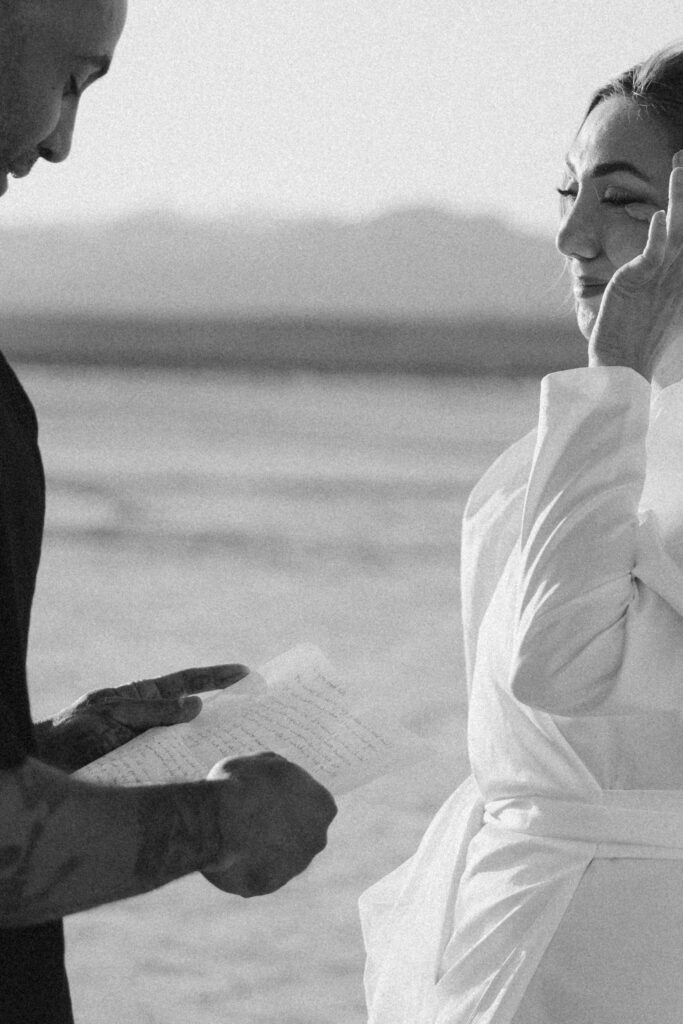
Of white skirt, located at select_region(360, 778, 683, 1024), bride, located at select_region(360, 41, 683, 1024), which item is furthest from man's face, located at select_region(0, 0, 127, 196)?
white skirt, located at select_region(360, 778, 683, 1024)

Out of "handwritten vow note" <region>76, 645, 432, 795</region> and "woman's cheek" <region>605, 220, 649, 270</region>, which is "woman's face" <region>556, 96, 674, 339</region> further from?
"handwritten vow note" <region>76, 645, 432, 795</region>

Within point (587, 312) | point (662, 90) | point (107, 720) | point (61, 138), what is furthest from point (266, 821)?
point (662, 90)

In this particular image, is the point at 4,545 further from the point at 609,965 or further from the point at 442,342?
the point at 442,342

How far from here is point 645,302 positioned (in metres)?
1.91

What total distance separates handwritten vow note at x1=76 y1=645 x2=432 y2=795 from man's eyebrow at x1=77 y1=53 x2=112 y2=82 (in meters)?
0.84

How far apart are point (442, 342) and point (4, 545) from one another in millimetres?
49660

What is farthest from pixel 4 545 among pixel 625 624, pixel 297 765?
pixel 625 624

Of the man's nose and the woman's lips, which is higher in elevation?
the man's nose

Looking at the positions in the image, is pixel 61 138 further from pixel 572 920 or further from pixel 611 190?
pixel 572 920

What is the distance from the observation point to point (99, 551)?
1155cm

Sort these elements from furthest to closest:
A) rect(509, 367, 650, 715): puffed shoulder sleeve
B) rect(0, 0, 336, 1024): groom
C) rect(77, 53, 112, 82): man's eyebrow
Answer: rect(509, 367, 650, 715): puffed shoulder sleeve → rect(77, 53, 112, 82): man's eyebrow → rect(0, 0, 336, 1024): groom

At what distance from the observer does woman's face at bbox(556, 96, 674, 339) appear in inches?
88.7

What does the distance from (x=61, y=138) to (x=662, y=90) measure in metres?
1.10

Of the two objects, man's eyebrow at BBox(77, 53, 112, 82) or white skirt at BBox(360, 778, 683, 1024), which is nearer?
man's eyebrow at BBox(77, 53, 112, 82)
